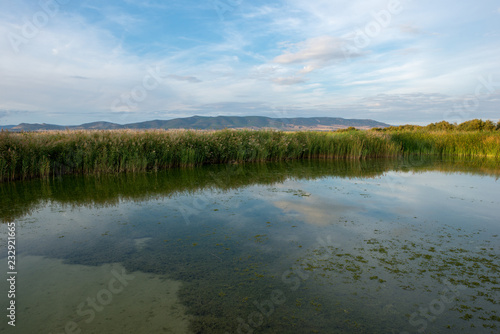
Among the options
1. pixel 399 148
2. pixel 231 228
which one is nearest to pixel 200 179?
pixel 231 228

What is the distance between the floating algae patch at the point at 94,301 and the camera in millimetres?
2203

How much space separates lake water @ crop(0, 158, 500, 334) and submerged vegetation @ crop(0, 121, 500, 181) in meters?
2.51

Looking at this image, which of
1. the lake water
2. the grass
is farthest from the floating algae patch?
the grass

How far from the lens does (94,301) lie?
251cm

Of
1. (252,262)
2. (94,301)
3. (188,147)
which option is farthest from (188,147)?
(94,301)

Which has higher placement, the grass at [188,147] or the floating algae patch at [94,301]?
the grass at [188,147]

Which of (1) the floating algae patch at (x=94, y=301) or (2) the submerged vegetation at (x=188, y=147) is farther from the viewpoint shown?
(2) the submerged vegetation at (x=188, y=147)

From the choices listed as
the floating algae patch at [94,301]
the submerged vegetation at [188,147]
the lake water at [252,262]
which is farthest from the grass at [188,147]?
the floating algae patch at [94,301]

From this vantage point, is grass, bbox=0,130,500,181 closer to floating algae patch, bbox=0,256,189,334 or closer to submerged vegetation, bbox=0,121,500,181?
submerged vegetation, bbox=0,121,500,181

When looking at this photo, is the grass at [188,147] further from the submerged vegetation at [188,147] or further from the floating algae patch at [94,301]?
the floating algae patch at [94,301]

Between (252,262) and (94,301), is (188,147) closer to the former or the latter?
(252,262)

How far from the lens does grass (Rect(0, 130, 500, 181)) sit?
8375 mm

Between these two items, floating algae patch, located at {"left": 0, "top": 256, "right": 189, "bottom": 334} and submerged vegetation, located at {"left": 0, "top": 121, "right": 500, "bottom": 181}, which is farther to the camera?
submerged vegetation, located at {"left": 0, "top": 121, "right": 500, "bottom": 181}

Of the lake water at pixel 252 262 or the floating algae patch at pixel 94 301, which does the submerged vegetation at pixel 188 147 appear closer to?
the lake water at pixel 252 262
